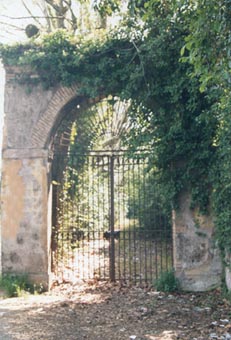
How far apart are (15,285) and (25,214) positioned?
135cm

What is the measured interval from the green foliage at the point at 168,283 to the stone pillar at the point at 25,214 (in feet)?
7.20

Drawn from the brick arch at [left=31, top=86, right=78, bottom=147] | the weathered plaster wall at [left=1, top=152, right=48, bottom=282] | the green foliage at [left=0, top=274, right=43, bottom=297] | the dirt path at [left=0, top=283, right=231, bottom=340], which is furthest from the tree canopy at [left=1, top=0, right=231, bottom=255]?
the green foliage at [left=0, top=274, right=43, bottom=297]

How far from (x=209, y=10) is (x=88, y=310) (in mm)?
4741

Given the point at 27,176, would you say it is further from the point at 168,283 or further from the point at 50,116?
the point at 168,283

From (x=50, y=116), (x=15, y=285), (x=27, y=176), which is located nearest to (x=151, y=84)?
(x=50, y=116)

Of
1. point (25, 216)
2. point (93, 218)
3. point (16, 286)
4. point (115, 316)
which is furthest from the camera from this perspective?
point (93, 218)

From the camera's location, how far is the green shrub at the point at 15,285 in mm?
7133

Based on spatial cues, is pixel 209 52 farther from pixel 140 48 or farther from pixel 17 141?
pixel 17 141

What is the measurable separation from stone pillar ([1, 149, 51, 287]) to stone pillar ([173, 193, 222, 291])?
8.45ft

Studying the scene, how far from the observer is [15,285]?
7199 millimetres

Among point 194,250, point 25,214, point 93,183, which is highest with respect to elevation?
point 93,183

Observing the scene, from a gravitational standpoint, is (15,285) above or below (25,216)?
below

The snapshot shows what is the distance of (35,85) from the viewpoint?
7832 mm

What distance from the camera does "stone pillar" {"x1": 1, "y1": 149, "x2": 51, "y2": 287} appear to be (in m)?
7.59
